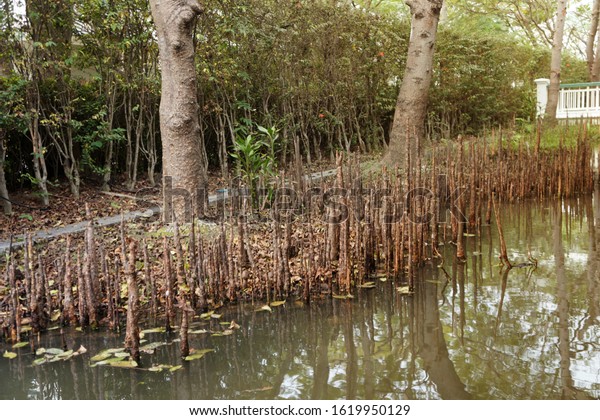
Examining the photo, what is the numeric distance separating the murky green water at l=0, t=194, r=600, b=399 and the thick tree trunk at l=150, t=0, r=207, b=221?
75.3 inches

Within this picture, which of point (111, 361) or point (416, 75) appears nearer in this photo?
point (111, 361)

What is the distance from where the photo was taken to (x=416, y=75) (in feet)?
28.5

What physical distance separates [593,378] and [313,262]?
1.92 m

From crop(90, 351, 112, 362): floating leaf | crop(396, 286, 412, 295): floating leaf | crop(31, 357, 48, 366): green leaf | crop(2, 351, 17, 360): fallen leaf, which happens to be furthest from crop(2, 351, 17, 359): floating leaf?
crop(396, 286, 412, 295): floating leaf

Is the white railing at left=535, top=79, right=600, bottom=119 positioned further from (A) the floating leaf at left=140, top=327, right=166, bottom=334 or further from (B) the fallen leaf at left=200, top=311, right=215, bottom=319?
(A) the floating leaf at left=140, top=327, right=166, bottom=334

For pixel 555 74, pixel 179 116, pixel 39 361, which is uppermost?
pixel 555 74

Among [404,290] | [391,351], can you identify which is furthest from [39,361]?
[404,290]

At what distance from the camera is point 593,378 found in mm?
2857

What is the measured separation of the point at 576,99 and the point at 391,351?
14.6 meters

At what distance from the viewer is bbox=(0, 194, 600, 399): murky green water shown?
2902mm

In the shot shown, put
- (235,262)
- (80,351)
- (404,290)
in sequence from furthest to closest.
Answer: (404,290) < (235,262) < (80,351)

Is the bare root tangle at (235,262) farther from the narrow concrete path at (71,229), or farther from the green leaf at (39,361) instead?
the green leaf at (39,361)

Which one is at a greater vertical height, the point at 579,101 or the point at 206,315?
the point at 579,101

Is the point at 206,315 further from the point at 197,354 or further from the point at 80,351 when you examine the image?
the point at 80,351
